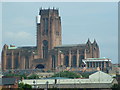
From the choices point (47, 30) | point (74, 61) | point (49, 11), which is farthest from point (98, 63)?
point (49, 11)

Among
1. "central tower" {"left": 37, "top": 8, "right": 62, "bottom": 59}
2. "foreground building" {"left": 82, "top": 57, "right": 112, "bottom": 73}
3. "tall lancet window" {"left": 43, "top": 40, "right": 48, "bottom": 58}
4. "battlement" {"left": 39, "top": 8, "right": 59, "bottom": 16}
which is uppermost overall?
"battlement" {"left": 39, "top": 8, "right": 59, "bottom": 16}

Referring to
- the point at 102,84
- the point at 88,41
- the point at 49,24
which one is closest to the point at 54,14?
the point at 49,24

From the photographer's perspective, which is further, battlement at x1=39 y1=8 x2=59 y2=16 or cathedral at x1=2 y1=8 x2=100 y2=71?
battlement at x1=39 y1=8 x2=59 y2=16

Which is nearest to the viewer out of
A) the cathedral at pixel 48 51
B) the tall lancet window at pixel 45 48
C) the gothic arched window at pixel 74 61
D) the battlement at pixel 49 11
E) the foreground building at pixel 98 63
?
the foreground building at pixel 98 63

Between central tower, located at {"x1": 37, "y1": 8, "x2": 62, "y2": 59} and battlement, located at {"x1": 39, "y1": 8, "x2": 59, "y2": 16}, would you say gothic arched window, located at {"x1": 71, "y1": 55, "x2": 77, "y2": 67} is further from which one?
battlement, located at {"x1": 39, "y1": 8, "x2": 59, "y2": 16}

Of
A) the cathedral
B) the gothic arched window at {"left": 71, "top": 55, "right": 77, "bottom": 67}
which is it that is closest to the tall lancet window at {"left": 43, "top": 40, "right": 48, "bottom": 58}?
the cathedral

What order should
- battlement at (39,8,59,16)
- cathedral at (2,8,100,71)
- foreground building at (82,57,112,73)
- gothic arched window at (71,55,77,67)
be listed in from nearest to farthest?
foreground building at (82,57,112,73)
cathedral at (2,8,100,71)
gothic arched window at (71,55,77,67)
battlement at (39,8,59,16)

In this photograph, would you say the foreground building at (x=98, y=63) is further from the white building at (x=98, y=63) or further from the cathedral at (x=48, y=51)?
the cathedral at (x=48, y=51)

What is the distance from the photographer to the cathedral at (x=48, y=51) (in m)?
122

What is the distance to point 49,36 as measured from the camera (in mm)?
125812

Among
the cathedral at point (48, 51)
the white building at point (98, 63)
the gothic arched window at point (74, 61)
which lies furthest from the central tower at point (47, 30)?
the white building at point (98, 63)

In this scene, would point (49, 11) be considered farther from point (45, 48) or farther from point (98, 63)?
point (98, 63)

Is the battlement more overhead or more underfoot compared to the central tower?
more overhead

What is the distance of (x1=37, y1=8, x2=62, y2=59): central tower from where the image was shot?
124875 millimetres
